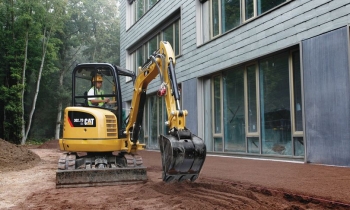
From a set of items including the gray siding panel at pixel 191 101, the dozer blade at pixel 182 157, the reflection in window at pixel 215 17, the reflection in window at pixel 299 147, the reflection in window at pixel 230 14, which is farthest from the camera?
the gray siding panel at pixel 191 101

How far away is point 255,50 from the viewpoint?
9.02m

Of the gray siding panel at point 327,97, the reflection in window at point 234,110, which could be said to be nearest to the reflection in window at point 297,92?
the gray siding panel at point 327,97

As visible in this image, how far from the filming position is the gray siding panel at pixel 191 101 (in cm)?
1165

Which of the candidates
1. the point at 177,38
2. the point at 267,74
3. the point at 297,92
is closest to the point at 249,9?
the point at 267,74

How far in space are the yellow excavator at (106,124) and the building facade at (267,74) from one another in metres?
3.46

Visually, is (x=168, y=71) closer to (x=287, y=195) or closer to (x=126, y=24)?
(x=287, y=195)

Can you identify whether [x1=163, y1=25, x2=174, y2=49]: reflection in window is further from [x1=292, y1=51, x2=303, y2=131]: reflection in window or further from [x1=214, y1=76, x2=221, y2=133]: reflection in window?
[x1=292, y1=51, x2=303, y2=131]: reflection in window

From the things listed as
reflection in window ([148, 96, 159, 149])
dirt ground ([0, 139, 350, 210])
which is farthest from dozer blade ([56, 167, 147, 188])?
reflection in window ([148, 96, 159, 149])

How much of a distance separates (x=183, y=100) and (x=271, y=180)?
23.7 feet

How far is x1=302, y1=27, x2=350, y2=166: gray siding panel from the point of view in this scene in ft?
21.5

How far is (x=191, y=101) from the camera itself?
39.1 feet

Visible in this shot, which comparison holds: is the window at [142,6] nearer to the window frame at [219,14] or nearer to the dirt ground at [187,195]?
the window frame at [219,14]

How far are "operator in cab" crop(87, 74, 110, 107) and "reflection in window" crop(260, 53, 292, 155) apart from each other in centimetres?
417

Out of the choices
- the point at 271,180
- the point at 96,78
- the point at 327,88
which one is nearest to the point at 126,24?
the point at 96,78
